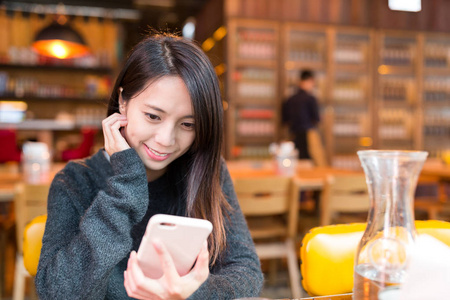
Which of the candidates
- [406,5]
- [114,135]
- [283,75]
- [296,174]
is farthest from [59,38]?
[406,5]

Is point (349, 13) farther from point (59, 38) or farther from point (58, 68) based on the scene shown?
point (58, 68)

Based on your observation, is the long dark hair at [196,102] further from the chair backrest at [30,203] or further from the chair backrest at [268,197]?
the chair backrest at [268,197]

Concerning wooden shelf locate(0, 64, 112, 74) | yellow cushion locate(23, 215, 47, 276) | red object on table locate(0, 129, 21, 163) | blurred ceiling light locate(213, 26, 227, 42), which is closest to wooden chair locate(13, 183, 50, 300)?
yellow cushion locate(23, 215, 47, 276)

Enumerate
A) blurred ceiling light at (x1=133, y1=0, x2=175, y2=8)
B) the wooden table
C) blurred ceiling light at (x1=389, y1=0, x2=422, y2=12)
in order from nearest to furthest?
the wooden table < blurred ceiling light at (x1=389, y1=0, x2=422, y2=12) < blurred ceiling light at (x1=133, y1=0, x2=175, y2=8)

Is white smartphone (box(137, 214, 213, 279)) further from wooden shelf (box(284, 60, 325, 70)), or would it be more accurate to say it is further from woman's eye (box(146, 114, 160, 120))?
wooden shelf (box(284, 60, 325, 70))

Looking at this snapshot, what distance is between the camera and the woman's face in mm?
1029

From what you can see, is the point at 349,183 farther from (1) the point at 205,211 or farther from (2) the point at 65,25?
(2) the point at 65,25

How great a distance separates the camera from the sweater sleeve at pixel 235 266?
0.99m

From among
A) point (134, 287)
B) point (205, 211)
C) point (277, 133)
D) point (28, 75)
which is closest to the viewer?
point (134, 287)

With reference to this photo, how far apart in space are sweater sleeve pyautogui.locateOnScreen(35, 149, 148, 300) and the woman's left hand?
0.60ft

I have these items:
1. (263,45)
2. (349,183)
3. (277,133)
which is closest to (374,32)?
(263,45)

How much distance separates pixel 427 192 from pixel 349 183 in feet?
15.4

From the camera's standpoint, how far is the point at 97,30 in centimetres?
858

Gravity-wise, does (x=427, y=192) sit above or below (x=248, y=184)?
below
